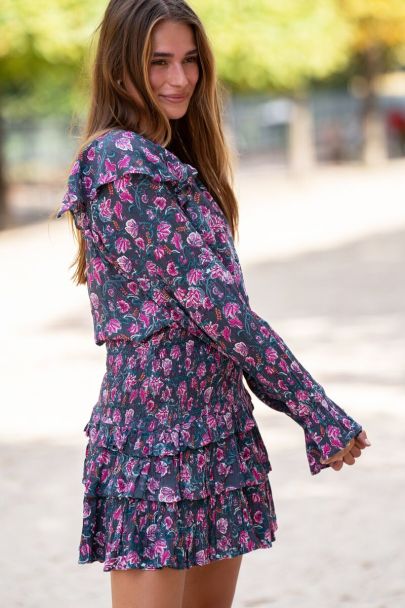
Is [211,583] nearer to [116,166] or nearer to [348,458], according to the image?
[348,458]

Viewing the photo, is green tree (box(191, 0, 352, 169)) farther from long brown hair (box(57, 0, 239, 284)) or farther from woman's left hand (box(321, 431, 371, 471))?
woman's left hand (box(321, 431, 371, 471))

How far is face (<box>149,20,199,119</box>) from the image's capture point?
2.52m

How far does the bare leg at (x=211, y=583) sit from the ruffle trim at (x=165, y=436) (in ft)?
1.07

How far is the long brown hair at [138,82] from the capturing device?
2492 millimetres

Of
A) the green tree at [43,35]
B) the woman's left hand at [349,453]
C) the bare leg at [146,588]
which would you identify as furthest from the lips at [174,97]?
the green tree at [43,35]

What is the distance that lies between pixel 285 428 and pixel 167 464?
4.20 m

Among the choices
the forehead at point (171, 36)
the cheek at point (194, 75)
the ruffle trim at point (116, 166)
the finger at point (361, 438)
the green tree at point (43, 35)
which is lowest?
the finger at point (361, 438)

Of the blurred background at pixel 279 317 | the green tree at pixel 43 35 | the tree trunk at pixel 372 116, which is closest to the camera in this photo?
the blurred background at pixel 279 317

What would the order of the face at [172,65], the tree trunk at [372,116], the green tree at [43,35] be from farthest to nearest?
the tree trunk at [372,116] < the green tree at [43,35] < the face at [172,65]

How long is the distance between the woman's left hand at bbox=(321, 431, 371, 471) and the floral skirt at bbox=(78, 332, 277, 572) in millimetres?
172

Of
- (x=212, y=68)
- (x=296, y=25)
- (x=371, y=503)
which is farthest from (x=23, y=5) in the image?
(x=212, y=68)

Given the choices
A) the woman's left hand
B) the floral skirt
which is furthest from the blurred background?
the woman's left hand

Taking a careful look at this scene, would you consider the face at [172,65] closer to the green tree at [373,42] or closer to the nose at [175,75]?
the nose at [175,75]

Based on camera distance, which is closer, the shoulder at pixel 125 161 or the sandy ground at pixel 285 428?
the shoulder at pixel 125 161
